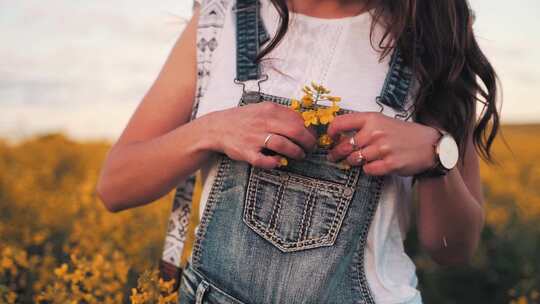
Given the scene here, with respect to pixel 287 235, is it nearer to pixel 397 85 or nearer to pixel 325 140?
pixel 325 140

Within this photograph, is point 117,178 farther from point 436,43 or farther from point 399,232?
point 436,43

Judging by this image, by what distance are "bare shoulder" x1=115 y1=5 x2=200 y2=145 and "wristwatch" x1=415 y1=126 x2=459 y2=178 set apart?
2.08ft

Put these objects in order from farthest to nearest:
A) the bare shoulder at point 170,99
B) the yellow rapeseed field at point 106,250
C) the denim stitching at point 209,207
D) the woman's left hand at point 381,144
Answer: the yellow rapeseed field at point 106,250
the bare shoulder at point 170,99
the denim stitching at point 209,207
the woman's left hand at point 381,144

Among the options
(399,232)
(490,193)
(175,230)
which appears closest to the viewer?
(399,232)

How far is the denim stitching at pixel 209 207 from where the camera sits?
59.5 inches

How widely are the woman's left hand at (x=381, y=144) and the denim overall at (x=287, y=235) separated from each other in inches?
3.6

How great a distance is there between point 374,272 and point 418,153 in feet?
0.95

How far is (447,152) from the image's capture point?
1.44 metres

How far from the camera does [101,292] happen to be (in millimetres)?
2383

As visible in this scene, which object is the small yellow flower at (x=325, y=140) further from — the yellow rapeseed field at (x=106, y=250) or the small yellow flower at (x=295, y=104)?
the yellow rapeseed field at (x=106, y=250)

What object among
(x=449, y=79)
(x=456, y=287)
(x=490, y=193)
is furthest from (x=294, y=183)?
(x=490, y=193)

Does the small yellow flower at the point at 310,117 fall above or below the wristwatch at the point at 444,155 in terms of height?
above

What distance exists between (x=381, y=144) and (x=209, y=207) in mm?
423

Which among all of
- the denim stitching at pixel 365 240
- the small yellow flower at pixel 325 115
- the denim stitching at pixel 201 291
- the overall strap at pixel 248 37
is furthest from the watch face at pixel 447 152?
the denim stitching at pixel 201 291
